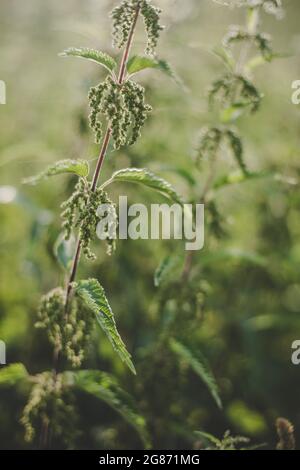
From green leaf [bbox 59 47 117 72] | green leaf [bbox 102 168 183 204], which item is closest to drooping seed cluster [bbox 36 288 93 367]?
green leaf [bbox 102 168 183 204]

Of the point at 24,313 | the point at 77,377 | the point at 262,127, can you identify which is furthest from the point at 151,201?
the point at 262,127

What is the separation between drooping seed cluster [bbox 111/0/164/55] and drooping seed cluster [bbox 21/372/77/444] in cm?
173

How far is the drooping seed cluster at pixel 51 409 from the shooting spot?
2.40 metres

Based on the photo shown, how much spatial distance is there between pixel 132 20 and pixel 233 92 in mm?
985

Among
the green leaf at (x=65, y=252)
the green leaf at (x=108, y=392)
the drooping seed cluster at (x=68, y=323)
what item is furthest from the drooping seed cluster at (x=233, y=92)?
the green leaf at (x=108, y=392)

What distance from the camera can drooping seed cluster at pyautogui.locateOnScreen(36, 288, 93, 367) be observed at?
2.15 metres

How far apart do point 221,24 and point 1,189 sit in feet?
21.0

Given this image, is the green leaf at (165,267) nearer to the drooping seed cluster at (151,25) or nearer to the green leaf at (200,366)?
the green leaf at (200,366)

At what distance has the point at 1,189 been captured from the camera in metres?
3.46

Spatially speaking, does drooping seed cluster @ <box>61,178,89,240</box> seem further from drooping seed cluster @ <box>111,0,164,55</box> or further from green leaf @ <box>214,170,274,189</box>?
green leaf @ <box>214,170,274,189</box>

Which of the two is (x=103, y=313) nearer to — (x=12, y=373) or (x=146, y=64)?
(x=12, y=373)

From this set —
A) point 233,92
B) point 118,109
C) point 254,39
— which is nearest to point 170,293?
point 233,92

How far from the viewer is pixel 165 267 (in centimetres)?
242
